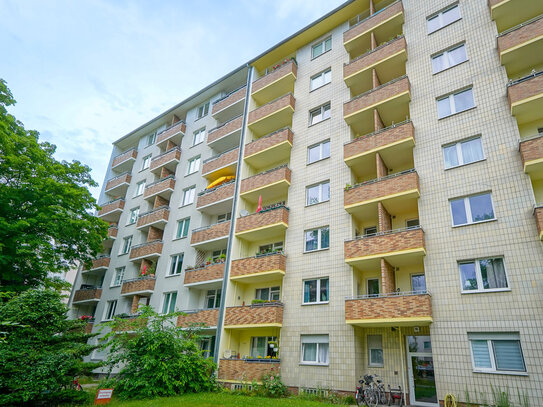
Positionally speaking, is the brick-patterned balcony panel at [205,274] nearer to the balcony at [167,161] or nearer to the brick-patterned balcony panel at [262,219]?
the brick-patterned balcony panel at [262,219]

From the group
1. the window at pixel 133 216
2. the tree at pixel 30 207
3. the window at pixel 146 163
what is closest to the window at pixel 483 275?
the tree at pixel 30 207

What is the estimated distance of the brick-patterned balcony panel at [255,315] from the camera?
1983 centimetres

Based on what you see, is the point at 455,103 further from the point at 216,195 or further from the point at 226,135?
the point at 226,135

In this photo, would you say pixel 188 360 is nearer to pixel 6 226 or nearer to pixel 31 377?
pixel 31 377

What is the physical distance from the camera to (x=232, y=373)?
1969 cm

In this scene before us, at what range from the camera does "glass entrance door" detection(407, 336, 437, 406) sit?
15426 mm

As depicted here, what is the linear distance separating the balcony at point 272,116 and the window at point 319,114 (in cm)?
176

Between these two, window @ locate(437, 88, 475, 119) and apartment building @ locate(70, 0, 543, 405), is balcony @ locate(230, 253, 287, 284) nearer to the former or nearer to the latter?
apartment building @ locate(70, 0, 543, 405)

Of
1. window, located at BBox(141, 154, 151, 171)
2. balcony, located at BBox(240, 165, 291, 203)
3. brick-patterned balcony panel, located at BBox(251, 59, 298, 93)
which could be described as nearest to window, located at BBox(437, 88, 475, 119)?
balcony, located at BBox(240, 165, 291, 203)

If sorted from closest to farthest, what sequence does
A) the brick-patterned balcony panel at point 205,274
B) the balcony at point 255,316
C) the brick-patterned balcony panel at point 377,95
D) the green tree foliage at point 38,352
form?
the green tree foliage at point 38,352
the balcony at point 255,316
the brick-patterned balcony panel at point 377,95
the brick-patterned balcony panel at point 205,274

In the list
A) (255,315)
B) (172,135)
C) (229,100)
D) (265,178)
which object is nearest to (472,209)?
(255,315)

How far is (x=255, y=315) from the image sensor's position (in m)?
20.5

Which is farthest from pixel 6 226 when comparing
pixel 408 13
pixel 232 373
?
pixel 408 13

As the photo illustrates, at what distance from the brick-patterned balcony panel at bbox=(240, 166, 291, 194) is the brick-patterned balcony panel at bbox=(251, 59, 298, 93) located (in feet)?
27.5
